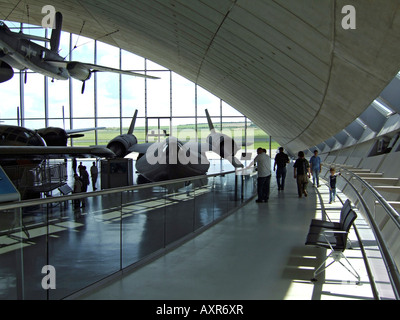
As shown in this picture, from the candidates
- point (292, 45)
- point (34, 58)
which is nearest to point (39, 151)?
point (292, 45)

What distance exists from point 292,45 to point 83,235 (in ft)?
19.0

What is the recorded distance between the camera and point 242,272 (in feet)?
15.7

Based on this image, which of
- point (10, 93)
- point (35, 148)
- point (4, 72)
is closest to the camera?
point (35, 148)

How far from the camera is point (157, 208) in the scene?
5.87m

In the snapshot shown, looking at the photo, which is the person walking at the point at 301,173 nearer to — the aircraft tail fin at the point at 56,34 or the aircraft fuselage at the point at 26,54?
the aircraft fuselage at the point at 26,54

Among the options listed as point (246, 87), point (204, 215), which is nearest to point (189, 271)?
point (204, 215)

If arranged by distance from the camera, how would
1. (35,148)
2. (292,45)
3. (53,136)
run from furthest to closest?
(53,136) → (35,148) → (292,45)

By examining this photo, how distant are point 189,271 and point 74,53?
1308 inches

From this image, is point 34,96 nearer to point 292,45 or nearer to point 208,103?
point 208,103

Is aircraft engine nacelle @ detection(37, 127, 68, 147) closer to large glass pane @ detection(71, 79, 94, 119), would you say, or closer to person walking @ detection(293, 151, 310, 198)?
person walking @ detection(293, 151, 310, 198)

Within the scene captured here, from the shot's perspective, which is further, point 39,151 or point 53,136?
point 53,136

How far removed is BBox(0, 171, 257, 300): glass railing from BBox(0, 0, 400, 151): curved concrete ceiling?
361 cm

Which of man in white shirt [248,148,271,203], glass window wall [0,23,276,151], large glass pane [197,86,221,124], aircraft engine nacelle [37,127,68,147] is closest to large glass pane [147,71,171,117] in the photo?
glass window wall [0,23,276,151]
